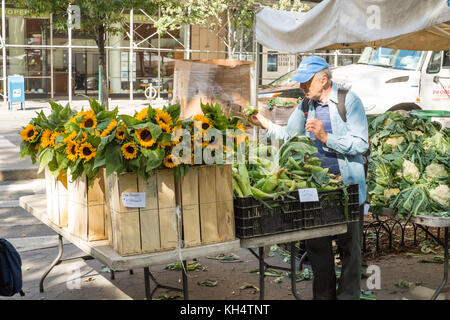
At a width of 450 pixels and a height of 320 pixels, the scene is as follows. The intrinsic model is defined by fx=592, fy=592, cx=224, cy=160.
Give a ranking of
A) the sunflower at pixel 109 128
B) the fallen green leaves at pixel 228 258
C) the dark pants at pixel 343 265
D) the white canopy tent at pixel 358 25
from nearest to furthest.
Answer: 1. the sunflower at pixel 109 128
2. the dark pants at pixel 343 265
3. the white canopy tent at pixel 358 25
4. the fallen green leaves at pixel 228 258

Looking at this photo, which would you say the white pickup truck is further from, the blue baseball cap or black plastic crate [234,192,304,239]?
black plastic crate [234,192,304,239]

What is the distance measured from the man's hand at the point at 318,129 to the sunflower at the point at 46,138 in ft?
6.04

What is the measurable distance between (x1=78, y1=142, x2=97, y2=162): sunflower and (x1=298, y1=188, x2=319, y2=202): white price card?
1382 millimetres

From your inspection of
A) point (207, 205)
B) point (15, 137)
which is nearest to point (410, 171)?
point (207, 205)

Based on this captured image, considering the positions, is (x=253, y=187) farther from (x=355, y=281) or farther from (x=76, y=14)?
(x=76, y=14)

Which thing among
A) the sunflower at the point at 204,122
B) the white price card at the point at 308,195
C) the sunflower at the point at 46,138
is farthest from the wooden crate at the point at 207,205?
the sunflower at the point at 46,138

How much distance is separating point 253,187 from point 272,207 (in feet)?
0.65

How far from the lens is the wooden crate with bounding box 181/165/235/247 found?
3.65 m

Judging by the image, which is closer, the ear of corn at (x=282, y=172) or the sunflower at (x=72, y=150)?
the sunflower at (x=72, y=150)

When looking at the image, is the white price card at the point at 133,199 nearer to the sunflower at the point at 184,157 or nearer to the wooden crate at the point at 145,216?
the wooden crate at the point at 145,216

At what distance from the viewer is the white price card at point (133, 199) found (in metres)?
3.47

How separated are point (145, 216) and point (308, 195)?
3.75ft

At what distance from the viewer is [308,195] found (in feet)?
13.1

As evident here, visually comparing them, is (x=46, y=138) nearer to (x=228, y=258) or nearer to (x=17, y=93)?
(x=228, y=258)
